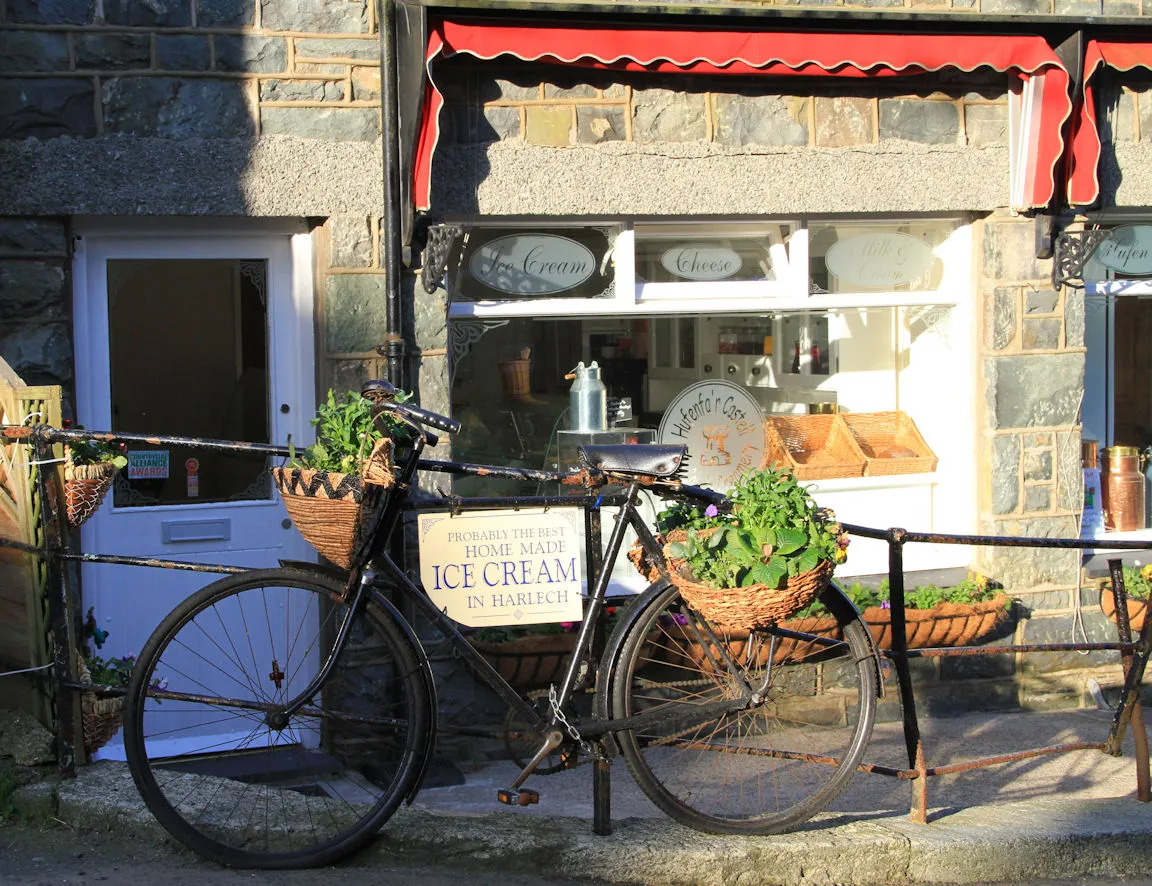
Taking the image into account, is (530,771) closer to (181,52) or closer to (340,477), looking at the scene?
(340,477)

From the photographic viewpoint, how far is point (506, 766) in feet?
19.2

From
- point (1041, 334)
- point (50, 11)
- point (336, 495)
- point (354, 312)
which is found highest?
point (50, 11)

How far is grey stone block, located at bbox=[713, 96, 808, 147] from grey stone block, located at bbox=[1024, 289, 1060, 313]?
1.38m

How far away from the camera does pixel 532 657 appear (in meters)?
5.76

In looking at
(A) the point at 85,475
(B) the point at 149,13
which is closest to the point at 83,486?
(A) the point at 85,475

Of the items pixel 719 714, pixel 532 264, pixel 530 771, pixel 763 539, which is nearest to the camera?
pixel 763 539

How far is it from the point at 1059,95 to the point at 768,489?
3.49 metres

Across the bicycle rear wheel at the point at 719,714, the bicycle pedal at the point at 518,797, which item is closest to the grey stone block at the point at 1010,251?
the bicycle rear wheel at the point at 719,714

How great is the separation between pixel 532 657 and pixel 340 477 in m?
2.48

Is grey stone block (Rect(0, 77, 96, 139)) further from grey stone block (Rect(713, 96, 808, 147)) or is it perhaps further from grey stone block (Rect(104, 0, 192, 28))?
grey stone block (Rect(713, 96, 808, 147))

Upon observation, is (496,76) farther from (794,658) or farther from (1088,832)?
(1088,832)

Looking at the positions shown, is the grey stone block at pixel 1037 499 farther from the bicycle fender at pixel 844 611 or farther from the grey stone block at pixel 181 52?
the grey stone block at pixel 181 52

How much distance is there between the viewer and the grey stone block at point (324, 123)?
5.61 m

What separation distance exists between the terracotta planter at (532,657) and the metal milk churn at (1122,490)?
3.23 meters
